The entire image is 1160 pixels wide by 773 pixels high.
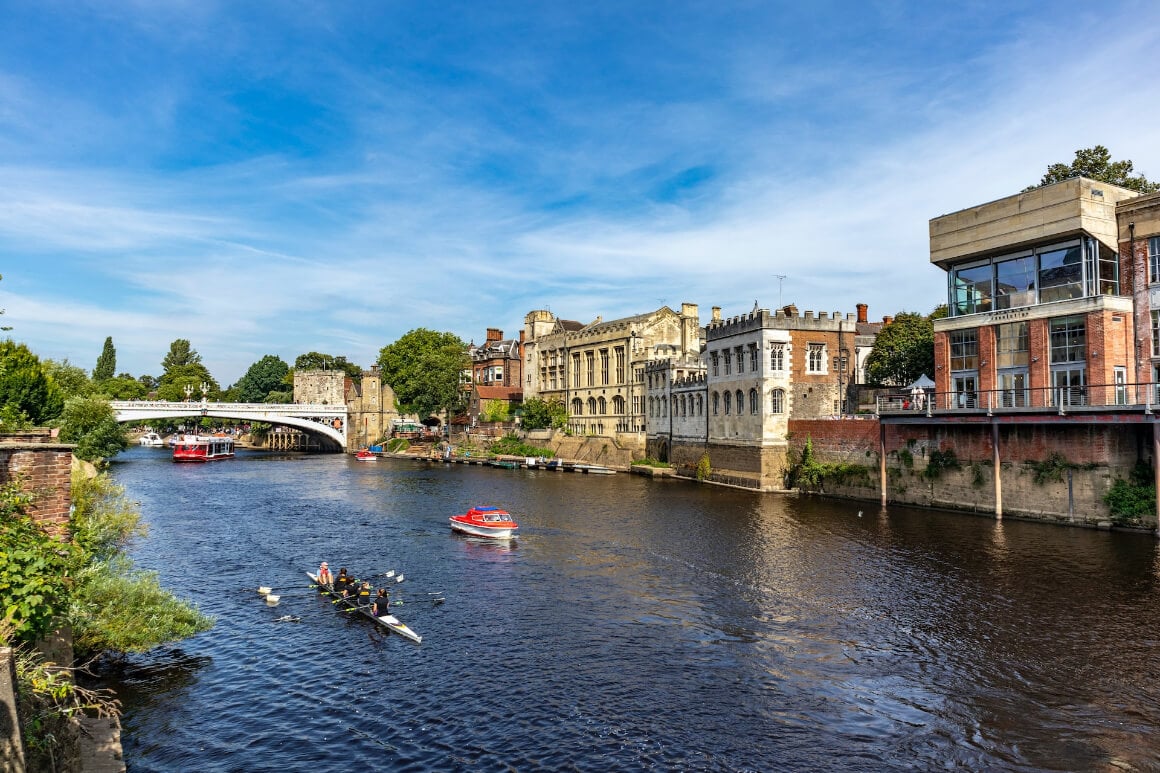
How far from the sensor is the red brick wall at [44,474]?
1546cm

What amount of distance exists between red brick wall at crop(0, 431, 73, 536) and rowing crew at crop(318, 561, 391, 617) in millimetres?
11695

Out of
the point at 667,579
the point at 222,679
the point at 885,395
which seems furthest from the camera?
the point at 885,395

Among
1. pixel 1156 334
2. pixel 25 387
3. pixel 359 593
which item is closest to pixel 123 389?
pixel 25 387

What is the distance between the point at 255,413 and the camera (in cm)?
11188

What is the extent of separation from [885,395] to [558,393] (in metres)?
55.3

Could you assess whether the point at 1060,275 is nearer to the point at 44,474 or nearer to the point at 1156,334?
the point at 1156,334

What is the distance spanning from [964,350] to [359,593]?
42.1 m

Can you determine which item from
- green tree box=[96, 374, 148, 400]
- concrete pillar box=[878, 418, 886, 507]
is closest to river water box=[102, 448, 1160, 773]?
concrete pillar box=[878, 418, 886, 507]

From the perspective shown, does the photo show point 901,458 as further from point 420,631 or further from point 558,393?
point 558,393

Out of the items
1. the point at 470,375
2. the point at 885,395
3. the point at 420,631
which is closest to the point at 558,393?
the point at 470,375

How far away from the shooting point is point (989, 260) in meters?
47.6

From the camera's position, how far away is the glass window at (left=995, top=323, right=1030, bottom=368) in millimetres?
45312

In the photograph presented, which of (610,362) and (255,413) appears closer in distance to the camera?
(610,362)

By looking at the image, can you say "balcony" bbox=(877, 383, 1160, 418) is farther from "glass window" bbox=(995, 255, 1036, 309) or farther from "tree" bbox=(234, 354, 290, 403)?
"tree" bbox=(234, 354, 290, 403)
